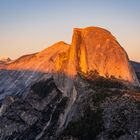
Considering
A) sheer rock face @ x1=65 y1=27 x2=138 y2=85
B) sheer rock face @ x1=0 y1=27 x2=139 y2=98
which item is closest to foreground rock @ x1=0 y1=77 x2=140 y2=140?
sheer rock face @ x1=0 y1=27 x2=139 y2=98

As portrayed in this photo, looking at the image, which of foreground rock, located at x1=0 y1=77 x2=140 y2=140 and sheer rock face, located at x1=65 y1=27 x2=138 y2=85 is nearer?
foreground rock, located at x1=0 y1=77 x2=140 y2=140

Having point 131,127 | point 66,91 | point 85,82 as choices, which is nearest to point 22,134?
point 66,91

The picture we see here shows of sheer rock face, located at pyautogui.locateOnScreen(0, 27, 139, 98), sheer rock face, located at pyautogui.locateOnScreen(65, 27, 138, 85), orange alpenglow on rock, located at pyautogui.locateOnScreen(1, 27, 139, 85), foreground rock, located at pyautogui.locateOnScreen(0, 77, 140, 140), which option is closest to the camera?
foreground rock, located at pyautogui.locateOnScreen(0, 77, 140, 140)

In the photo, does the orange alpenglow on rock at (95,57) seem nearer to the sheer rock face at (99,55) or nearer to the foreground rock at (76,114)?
the sheer rock face at (99,55)

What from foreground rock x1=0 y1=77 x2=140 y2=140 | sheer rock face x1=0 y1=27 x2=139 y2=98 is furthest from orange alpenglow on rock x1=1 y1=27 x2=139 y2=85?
foreground rock x1=0 y1=77 x2=140 y2=140

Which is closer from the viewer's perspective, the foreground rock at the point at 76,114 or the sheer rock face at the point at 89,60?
the foreground rock at the point at 76,114

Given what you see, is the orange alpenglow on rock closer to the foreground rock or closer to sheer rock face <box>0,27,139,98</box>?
sheer rock face <box>0,27,139,98</box>

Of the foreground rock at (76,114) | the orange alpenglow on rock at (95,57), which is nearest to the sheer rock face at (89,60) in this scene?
the orange alpenglow on rock at (95,57)

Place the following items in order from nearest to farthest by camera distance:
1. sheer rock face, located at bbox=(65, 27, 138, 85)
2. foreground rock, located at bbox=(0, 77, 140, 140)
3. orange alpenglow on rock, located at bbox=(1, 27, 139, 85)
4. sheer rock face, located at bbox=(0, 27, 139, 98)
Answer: foreground rock, located at bbox=(0, 77, 140, 140), sheer rock face, located at bbox=(65, 27, 138, 85), orange alpenglow on rock, located at bbox=(1, 27, 139, 85), sheer rock face, located at bbox=(0, 27, 139, 98)

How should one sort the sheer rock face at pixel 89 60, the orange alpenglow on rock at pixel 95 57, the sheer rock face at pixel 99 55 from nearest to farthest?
the sheer rock face at pixel 99 55 < the orange alpenglow on rock at pixel 95 57 < the sheer rock face at pixel 89 60

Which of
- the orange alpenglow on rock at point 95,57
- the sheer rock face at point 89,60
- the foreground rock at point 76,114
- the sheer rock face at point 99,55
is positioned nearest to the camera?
the foreground rock at point 76,114

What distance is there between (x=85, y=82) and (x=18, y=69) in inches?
2432

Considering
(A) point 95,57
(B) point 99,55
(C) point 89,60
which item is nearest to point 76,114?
(C) point 89,60

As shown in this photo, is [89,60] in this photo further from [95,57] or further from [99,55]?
[99,55]
